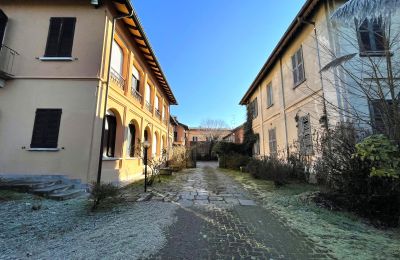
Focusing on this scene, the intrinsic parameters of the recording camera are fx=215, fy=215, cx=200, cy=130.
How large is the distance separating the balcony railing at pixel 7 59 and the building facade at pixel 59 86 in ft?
0.09

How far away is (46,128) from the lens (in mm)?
7527

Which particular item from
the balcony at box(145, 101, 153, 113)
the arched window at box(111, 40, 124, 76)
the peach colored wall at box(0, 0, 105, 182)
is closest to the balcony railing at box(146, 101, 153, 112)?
the balcony at box(145, 101, 153, 113)

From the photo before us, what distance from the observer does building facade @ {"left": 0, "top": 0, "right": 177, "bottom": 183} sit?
7383 millimetres

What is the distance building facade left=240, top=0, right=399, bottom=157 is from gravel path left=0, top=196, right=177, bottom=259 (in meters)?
4.94

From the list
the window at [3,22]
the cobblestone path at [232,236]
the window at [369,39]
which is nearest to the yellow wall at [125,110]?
the window at [3,22]

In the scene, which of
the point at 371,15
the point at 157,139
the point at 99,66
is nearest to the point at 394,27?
the point at 371,15

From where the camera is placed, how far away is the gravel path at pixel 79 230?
322cm

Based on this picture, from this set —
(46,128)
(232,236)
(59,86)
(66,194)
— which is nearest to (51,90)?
(59,86)

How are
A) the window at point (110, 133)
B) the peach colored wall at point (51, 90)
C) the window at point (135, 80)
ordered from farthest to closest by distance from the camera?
1. the window at point (135, 80)
2. the window at point (110, 133)
3. the peach colored wall at point (51, 90)

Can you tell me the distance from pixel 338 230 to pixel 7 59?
11521 millimetres

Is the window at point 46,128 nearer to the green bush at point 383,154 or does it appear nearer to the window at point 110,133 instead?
the window at point 110,133

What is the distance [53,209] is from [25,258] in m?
2.46

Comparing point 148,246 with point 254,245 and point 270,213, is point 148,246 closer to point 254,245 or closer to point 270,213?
point 254,245

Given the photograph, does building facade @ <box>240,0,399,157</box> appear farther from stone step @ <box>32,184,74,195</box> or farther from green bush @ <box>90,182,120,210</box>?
stone step @ <box>32,184,74,195</box>
